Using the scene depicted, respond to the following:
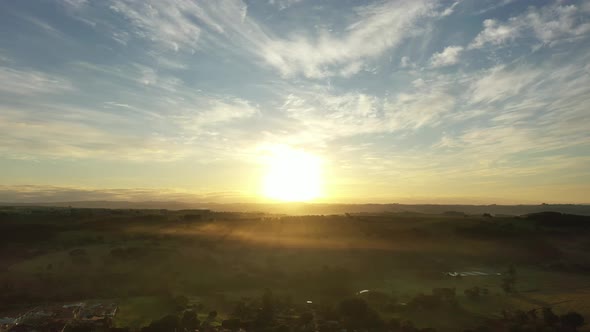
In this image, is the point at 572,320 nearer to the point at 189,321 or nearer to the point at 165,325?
the point at 189,321

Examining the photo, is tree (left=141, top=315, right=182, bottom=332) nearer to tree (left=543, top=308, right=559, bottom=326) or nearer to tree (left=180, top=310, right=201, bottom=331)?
tree (left=180, top=310, right=201, bottom=331)

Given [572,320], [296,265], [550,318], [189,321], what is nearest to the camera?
Result: [572,320]

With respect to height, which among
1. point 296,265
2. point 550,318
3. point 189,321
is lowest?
point 189,321

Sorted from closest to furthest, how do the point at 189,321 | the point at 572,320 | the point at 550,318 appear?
1. the point at 572,320
2. the point at 550,318
3. the point at 189,321

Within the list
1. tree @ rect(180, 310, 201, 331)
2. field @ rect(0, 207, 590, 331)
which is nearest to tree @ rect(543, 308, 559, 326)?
field @ rect(0, 207, 590, 331)

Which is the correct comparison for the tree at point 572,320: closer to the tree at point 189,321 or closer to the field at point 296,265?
the field at point 296,265

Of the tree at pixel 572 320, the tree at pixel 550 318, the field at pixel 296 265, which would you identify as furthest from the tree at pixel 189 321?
the tree at pixel 572 320

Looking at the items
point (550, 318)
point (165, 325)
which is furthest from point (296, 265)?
point (550, 318)

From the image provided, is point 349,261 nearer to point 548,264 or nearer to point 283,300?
point 283,300

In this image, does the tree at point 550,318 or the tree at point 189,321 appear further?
the tree at point 189,321
